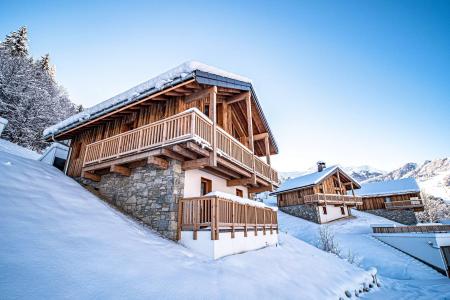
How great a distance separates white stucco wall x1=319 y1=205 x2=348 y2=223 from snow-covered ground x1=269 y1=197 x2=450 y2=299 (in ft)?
5.65

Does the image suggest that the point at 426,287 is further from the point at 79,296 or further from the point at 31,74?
the point at 31,74

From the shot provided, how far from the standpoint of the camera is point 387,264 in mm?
13523

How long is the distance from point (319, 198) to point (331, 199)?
2.65 metres

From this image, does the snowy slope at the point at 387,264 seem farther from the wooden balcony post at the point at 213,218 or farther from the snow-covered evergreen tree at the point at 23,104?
the snow-covered evergreen tree at the point at 23,104

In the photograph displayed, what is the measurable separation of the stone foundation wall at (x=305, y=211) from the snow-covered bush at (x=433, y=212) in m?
30.0

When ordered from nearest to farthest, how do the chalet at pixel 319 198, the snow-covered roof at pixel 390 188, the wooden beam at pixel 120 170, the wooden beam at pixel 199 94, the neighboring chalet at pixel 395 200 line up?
the wooden beam at pixel 199 94
the wooden beam at pixel 120 170
the chalet at pixel 319 198
the neighboring chalet at pixel 395 200
the snow-covered roof at pixel 390 188

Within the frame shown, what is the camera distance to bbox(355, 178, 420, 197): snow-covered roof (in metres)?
30.5

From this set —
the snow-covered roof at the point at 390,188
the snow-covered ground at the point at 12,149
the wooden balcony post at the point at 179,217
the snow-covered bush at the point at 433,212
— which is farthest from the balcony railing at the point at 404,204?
the snow-covered ground at the point at 12,149

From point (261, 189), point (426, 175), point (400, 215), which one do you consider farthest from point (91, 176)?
point (426, 175)

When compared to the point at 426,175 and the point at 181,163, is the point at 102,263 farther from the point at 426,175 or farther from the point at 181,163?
the point at 426,175

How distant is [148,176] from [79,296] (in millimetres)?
6326

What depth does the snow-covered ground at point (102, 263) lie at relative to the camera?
3.27 meters

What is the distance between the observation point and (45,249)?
3.91 metres

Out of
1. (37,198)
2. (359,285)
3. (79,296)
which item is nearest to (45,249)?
(79,296)
